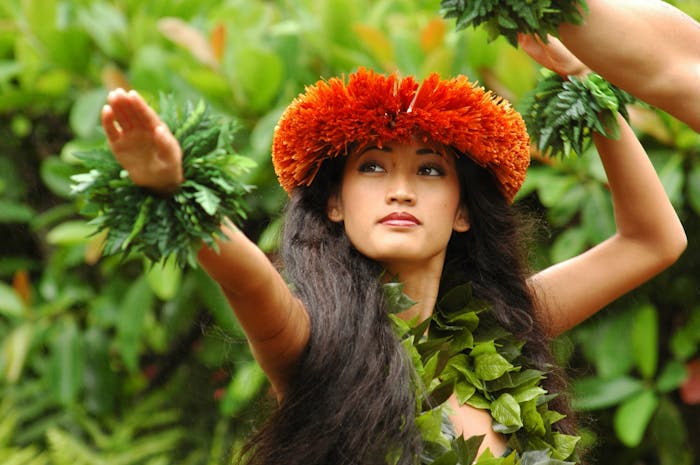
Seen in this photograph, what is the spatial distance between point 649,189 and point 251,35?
1827 mm

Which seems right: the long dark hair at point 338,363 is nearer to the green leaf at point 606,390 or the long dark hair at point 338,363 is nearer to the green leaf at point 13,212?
the green leaf at point 606,390

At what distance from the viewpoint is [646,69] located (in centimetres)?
170

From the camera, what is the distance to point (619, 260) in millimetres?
2266

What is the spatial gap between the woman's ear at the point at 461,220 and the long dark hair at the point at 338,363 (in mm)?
31

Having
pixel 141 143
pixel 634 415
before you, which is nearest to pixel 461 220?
pixel 141 143

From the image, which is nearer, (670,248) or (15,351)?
(670,248)

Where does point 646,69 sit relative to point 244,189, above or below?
above

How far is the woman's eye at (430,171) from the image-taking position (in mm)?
2014

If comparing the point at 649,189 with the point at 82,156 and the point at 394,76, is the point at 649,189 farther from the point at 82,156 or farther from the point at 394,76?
the point at 82,156

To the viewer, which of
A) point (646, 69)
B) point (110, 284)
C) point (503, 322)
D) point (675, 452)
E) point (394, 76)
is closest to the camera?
point (646, 69)

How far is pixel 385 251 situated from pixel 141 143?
0.61 m

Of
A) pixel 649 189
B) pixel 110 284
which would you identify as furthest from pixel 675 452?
pixel 110 284

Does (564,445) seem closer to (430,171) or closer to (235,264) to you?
(430,171)

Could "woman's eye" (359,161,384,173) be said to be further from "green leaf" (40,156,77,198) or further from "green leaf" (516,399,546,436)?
"green leaf" (40,156,77,198)
